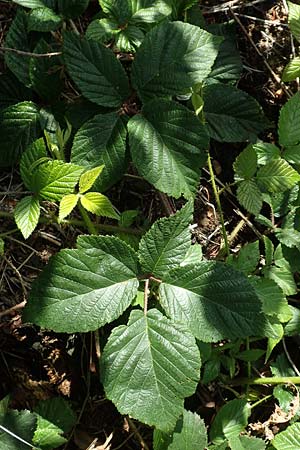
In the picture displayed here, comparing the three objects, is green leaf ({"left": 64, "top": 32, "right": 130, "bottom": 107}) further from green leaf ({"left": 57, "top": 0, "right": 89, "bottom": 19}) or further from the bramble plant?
green leaf ({"left": 57, "top": 0, "right": 89, "bottom": 19})

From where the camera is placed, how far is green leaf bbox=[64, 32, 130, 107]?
158 centimetres

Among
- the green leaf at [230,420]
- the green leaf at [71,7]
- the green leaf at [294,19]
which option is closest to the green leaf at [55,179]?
the green leaf at [71,7]

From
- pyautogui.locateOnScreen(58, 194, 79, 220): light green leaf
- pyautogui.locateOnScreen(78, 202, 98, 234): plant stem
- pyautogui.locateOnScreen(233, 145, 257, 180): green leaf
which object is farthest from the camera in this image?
pyautogui.locateOnScreen(233, 145, 257, 180): green leaf

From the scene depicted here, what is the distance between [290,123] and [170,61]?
0.44 metres

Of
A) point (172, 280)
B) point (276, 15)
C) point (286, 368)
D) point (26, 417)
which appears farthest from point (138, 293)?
point (276, 15)

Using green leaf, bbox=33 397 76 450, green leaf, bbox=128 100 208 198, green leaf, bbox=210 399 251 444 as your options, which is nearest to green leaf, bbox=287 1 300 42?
green leaf, bbox=128 100 208 198

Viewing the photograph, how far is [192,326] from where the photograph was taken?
142 centimetres

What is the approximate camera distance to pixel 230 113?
1.79m

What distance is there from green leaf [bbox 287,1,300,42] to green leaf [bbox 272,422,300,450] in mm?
1186

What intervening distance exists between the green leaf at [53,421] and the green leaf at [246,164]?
82 cm

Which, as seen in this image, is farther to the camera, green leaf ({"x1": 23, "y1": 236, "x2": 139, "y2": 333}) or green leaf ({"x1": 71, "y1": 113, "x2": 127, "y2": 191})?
green leaf ({"x1": 71, "y1": 113, "x2": 127, "y2": 191})

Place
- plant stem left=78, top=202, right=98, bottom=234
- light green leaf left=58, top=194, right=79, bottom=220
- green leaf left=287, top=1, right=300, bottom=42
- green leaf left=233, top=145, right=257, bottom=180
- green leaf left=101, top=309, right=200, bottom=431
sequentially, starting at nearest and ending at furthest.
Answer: green leaf left=101, top=309, right=200, bottom=431 → light green leaf left=58, top=194, right=79, bottom=220 → plant stem left=78, top=202, right=98, bottom=234 → green leaf left=233, top=145, right=257, bottom=180 → green leaf left=287, top=1, right=300, bottom=42

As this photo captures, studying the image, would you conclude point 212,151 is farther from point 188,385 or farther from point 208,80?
point 188,385

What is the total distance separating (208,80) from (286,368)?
0.91 meters
